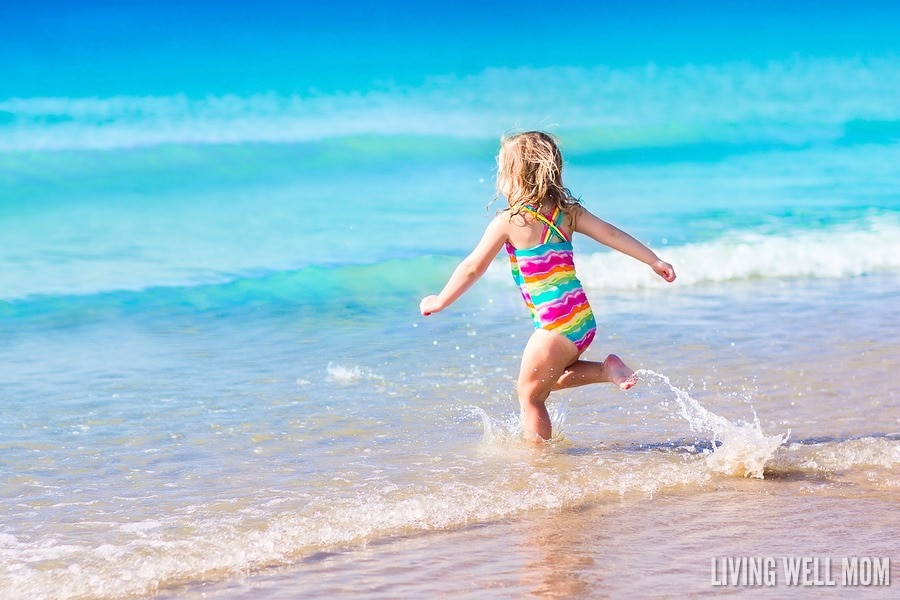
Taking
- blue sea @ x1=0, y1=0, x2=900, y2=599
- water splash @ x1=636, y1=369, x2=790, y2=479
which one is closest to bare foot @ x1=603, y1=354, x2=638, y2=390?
blue sea @ x1=0, y1=0, x2=900, y2=599

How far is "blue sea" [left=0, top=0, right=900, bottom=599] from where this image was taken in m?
3.52

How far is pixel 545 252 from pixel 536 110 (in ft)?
68.7

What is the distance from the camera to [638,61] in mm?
26469

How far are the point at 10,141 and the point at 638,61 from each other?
14.9 metres

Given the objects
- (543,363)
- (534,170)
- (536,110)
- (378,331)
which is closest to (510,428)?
(543,363)

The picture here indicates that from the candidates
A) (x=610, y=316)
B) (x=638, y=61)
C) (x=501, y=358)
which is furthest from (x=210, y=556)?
(x=638, y=61)

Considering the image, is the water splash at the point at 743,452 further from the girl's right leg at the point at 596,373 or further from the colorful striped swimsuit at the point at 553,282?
the colorful striped swimsuit at the point at 553,282

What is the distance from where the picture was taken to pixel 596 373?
14.8ft

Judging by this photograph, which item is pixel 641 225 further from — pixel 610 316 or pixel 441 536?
pixel 441 536

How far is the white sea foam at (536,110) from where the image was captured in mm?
21281

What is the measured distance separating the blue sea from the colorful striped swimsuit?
0.56 m

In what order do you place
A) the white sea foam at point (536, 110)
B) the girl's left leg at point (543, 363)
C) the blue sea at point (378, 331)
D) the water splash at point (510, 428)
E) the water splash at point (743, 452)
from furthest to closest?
1. the white sea foam at point (536, 110)
2. the water splash at point (510, 428)
3. the girl's left leg at point (543, 363)
4. the water splash at point (743, 452)
5. the blue sea at point (378, 331)

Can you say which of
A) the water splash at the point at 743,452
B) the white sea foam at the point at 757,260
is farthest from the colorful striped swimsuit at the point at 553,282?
the white sea foam at the point at 757,260

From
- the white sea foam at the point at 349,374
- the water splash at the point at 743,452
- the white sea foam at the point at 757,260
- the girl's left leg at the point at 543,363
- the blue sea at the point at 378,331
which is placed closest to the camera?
the blue sea at the point at 378,331
